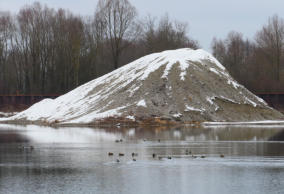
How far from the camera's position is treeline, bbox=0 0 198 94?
319 feet

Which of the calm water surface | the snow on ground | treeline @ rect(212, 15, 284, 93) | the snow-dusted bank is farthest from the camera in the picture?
treeline @ rect(212, 15, 284, 93)

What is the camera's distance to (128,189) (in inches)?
754

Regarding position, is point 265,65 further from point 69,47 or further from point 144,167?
point 144,167

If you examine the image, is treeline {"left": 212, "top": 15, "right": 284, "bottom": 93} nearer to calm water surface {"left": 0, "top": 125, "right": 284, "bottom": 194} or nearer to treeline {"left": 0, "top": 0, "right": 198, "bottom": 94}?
treeline {"left": 0, "top": 0, "right": 198, "bottom": 94}

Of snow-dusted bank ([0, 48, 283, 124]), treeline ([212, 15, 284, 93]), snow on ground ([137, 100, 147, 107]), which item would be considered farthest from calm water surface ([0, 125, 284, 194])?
treeline ([212, 15, 284, 93])

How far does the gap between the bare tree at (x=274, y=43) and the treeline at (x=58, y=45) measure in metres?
17.3

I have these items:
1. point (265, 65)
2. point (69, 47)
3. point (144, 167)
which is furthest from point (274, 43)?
point (144, 167)

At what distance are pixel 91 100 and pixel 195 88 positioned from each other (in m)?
11.9

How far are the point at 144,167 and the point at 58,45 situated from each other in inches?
3074

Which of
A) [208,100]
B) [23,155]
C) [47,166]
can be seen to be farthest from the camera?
[208,100]

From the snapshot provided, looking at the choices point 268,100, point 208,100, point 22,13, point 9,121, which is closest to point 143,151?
point 208,100

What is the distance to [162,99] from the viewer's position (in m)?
60.2

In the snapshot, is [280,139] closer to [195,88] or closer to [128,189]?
[128,189]

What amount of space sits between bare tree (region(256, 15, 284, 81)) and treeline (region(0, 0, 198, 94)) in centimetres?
1732
